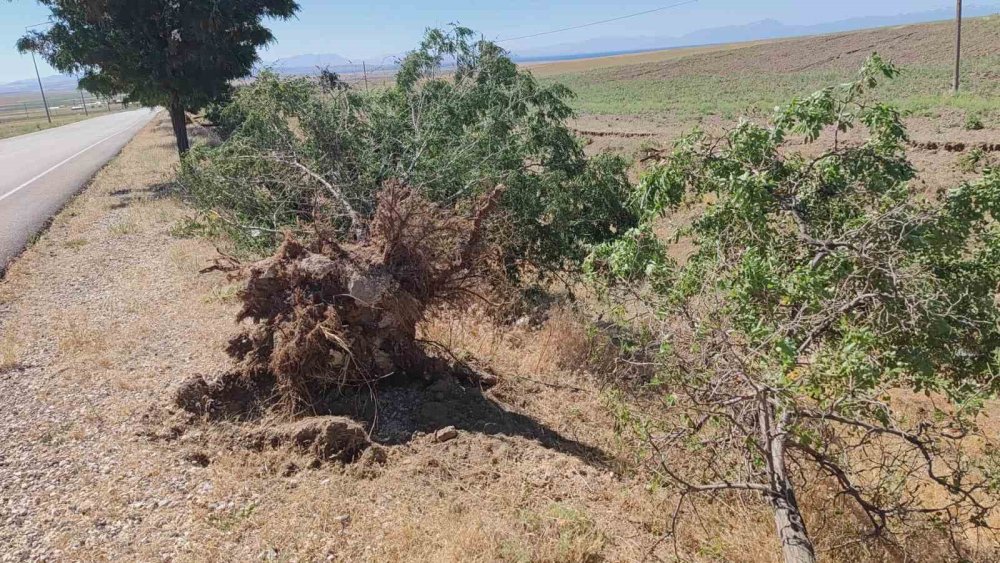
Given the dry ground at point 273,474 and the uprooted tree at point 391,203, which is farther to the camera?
the uprooted tree at point 391,203

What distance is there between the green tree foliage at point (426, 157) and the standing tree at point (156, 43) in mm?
7658

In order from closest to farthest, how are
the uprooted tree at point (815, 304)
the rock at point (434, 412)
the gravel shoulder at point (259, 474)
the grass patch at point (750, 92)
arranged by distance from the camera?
the uprooted tree at point (815, 304), the gravel shoulder at point (259, 474), the rock at point (434, 412), the grass patch at point (750, 92)

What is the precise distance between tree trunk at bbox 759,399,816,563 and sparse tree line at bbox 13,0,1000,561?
11 mm

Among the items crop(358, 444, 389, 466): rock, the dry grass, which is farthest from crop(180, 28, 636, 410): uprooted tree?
the dry grass

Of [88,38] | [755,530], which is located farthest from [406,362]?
[88,38]

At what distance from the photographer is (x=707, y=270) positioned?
155 inches

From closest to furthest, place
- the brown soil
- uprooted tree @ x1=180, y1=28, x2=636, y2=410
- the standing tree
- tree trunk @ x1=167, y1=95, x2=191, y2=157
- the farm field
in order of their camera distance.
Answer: uprooted tree @ x1=180, y1=28, x2=636, y2=410 → the standing tree → tree trunk @ x1=167, y1=95, x2=191, y2=157 → the farm field → the brown soil

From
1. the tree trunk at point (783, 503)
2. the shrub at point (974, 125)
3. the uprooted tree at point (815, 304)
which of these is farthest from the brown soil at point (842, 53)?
the tree trunk at point (783, 503)

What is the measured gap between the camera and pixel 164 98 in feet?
55.5

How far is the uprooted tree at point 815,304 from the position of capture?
3180 millimetres

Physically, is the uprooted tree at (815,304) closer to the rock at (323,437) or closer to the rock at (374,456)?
the rock at (374,456)

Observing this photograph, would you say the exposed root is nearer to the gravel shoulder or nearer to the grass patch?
the gravel shoulder

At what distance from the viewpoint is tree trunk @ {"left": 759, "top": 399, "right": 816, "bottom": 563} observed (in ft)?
10.8

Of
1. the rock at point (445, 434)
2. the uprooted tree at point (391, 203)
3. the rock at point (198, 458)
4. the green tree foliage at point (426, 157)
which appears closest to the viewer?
the rock at point (198, 458)
